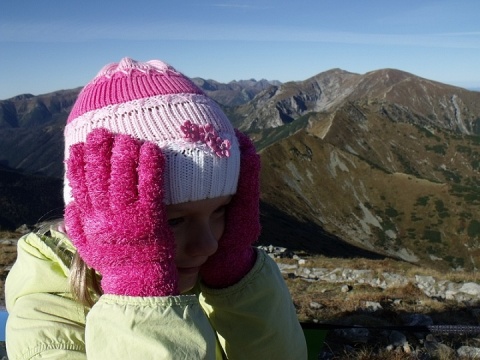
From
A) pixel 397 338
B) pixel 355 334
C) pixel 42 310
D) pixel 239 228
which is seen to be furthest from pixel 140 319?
pixel 397 338

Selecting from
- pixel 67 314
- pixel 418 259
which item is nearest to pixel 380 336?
pixel 67 314

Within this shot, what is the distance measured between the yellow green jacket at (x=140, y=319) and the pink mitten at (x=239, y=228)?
90mm

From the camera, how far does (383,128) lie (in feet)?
500

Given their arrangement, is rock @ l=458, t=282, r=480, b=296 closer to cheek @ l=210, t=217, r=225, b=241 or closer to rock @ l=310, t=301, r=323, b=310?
rock @ l=310, t=301, r=323, b=310

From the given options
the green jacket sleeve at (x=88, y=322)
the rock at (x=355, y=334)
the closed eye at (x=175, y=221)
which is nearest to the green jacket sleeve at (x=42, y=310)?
the green jacket sleeve at (x=88, y=322)

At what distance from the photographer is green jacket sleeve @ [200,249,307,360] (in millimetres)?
2771

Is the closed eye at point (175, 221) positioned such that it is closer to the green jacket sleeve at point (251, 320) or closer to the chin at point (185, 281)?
the chin at point (185, 281)

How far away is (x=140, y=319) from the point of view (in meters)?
1.83

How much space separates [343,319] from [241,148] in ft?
15.7

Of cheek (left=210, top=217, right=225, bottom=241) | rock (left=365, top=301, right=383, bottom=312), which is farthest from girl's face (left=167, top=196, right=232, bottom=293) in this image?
rock (left=365, top=301, right=383, bottom=312)

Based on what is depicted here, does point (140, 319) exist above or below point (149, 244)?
below

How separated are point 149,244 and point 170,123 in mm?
642

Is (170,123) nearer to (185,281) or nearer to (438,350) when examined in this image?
(185,281)

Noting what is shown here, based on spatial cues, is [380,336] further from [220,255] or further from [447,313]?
[220,255]
